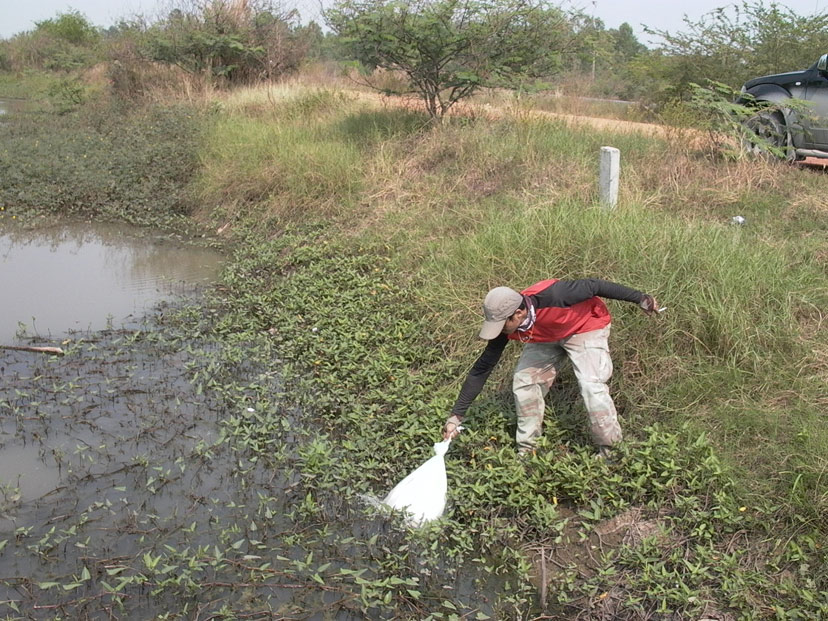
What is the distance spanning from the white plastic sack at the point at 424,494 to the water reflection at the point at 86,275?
4046mm

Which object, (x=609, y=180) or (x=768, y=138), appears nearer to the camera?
(x=609, y=180)

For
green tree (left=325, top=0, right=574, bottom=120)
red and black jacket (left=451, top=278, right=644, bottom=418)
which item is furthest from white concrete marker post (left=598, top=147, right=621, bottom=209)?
green tree (left=325, top=0, right=574, bottom=120)

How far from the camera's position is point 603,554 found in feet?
12.2

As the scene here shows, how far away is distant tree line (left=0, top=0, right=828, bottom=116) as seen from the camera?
32.0 ft

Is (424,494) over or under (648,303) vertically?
under

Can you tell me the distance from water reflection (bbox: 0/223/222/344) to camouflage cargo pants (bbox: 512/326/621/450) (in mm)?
4245

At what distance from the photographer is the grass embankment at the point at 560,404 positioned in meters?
3.59

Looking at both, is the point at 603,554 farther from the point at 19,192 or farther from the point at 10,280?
the point at 19,192

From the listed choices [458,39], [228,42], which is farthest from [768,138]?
[228,42]

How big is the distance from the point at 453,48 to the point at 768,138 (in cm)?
416

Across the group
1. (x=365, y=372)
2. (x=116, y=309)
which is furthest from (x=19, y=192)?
(x=365, y=372)

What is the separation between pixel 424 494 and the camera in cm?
393

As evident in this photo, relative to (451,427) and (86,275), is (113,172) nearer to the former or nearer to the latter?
(86,275)

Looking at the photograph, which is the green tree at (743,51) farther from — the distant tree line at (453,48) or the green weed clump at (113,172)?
the green weed clump at (113,172)
